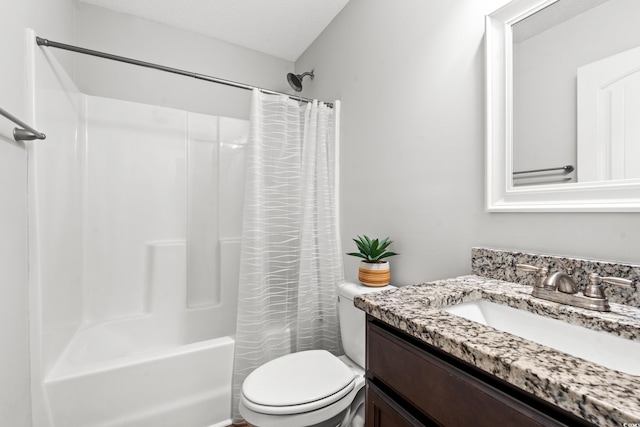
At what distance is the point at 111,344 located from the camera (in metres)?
1.73

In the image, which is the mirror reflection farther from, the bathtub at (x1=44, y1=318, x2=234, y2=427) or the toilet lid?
the bathtub at (x1=44, y1=318, x2=234, y2=427)

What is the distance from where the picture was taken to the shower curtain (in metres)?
1.51

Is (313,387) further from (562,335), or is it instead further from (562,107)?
(562,107)

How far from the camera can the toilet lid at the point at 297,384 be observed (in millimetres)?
987

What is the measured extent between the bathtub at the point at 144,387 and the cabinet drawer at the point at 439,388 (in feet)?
3.51

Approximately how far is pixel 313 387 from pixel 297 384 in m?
0.07

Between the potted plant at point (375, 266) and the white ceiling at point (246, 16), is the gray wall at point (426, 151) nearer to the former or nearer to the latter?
the potted plant at point (375, 266)

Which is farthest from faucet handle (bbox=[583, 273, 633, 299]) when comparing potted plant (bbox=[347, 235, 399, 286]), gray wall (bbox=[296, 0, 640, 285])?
potted plant (bbox=[347, 235, 399, 286])

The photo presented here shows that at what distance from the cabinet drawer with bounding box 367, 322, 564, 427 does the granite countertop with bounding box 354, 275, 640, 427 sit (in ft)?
0.14

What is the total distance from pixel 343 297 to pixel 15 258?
131cm

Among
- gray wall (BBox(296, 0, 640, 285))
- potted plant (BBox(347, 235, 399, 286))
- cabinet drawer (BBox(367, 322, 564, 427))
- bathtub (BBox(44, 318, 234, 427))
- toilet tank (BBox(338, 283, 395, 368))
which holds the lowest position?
bathtub (BBox(44, 318, 234, 427))

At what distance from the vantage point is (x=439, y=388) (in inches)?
21.7

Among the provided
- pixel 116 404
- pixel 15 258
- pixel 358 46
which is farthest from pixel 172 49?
pixel 116 404

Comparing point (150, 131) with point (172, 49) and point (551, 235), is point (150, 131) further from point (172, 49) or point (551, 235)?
point (551, 235)
